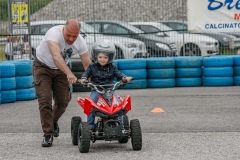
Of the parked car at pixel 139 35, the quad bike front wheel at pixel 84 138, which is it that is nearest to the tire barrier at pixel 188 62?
the parked car at pixel 139 35

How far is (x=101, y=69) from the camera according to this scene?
29.3 feet

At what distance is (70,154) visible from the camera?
27.8 ft

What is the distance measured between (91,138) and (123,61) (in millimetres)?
8613

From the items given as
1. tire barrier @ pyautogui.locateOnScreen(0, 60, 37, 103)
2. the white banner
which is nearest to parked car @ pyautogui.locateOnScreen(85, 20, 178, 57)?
the white banner

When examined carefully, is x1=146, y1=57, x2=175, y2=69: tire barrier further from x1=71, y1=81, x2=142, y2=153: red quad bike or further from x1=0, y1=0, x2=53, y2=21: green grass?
x1=71, y1=81, x2=142, y2=153: red quad bike

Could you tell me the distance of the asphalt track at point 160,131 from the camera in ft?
27.6

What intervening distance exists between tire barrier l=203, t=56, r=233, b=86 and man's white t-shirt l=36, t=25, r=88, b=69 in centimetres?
832

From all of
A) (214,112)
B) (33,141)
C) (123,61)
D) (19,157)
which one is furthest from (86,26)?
(19,157)

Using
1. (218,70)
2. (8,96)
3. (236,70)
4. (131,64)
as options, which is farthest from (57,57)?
(236,70)

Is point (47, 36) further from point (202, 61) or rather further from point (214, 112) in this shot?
point (202, 61)

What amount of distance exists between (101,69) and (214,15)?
10612 mm

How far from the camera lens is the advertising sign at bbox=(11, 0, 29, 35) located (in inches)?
698

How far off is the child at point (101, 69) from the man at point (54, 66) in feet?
1.03

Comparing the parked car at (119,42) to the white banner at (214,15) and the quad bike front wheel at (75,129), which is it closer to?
the white banner at (214,15)
